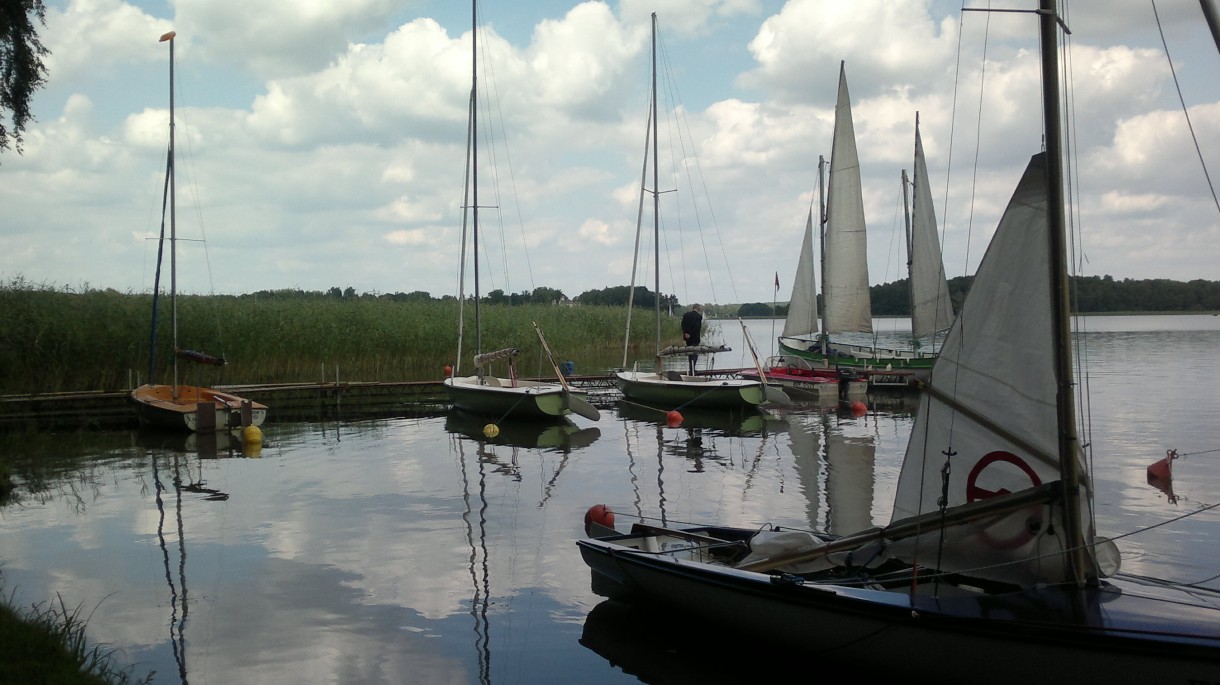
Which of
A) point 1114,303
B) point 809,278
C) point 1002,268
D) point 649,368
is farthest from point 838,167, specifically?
point 1114,303

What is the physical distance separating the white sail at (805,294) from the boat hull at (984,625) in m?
29.6

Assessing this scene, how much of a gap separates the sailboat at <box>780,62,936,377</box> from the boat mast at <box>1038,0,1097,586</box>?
2514 centimetres

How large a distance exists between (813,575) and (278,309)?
105 feet

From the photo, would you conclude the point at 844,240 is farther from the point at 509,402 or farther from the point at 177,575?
the point at 177,575

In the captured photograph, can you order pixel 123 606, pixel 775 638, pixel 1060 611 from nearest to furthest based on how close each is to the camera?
pixel 1060 611
pixel 775 638
pixel 123 606

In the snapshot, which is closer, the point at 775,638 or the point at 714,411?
the point at 775,638

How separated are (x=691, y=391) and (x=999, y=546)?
19.9 m

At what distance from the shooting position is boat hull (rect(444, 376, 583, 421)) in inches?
993

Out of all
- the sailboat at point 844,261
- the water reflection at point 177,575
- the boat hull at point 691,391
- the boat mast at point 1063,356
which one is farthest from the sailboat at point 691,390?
the boat mast at point 1063,356

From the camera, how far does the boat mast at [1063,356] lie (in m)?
7.29

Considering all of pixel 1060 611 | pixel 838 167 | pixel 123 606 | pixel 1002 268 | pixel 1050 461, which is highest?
pixel 838 167

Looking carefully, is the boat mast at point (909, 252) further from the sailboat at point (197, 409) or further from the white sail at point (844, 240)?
the sailboat at point (197, 409)

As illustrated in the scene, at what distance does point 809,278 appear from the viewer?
3734 centimetres

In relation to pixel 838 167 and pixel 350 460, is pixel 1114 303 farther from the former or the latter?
pixel 350 460
